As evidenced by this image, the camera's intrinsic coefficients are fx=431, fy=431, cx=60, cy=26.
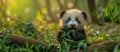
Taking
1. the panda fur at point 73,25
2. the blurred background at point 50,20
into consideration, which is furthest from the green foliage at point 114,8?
the panda fur at point 73,25

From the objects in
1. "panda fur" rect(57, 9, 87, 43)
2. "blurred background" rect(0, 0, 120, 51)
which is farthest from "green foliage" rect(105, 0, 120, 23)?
"panda fur" rect(57, 9, 87, 43)

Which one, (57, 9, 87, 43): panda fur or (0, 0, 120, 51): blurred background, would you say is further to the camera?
(0, 0, 120, 51): blurred background

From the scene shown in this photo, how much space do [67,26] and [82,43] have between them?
730mm

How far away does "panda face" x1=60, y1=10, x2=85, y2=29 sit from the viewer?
21.7 feet

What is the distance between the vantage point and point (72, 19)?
6734 mm

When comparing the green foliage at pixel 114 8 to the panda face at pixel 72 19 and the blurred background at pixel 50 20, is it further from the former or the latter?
the panda face at pixel 72 19

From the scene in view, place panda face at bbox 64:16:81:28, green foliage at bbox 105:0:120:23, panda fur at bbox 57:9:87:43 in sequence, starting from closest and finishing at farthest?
green foliage at bbox 105:0:120:23, panda fur at bbox 57:9:87:43, panda face at bbox 64:16:81:28

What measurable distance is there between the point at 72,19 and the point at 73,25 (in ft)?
0.70

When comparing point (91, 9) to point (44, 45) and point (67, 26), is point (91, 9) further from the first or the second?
point (44, 45)

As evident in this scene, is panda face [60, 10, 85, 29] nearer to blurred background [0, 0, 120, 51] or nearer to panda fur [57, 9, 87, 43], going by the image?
panda fur [57, 9, 87, 43]

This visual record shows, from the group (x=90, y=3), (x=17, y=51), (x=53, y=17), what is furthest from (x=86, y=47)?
(x=53, y=17)

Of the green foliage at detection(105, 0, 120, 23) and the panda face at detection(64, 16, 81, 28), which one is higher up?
the green foliage at detection(105, 0, 120, 23)

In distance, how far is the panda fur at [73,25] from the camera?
253 inches

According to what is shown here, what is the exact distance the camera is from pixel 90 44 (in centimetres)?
611
